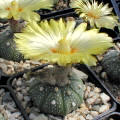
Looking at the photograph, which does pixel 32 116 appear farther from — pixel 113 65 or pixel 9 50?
pixel 113 65

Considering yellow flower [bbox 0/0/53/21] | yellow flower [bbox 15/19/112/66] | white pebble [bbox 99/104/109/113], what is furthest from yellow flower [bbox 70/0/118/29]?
white pebble [bbox 99/104/109/113]

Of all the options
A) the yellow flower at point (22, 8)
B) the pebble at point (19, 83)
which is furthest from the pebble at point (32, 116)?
the yellow flower at point (22, 8)

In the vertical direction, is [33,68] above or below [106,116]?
above

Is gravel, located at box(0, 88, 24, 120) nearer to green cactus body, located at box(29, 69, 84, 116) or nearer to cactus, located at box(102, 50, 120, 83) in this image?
green cactus body, located at box(29, 69, 84, 116)

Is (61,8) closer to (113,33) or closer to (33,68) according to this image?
(113,33)

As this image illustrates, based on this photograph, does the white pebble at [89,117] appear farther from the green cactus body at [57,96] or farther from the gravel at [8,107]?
the gravel at [8,107]

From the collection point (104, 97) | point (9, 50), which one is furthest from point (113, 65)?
point (9, 50)

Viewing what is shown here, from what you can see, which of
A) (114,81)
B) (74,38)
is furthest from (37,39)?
(114,81)
